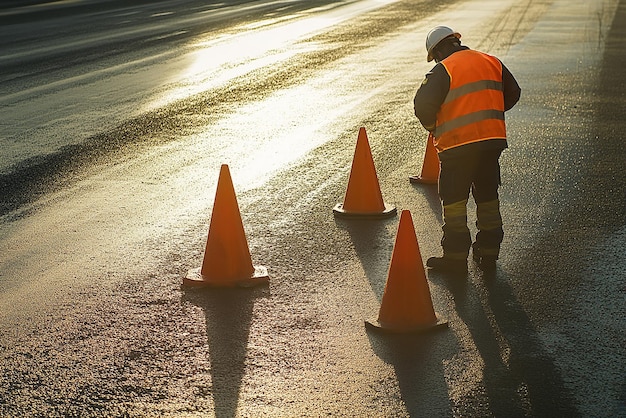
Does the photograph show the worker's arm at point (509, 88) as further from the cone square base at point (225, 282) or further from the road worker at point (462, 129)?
the cone square base at point (225, 282)

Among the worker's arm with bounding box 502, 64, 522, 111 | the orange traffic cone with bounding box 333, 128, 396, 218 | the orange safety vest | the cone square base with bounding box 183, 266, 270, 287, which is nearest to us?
the cone square base with bounding box 183, 266, 270, 287

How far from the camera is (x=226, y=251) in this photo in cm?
656

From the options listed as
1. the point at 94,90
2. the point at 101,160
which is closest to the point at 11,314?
the point at 101,160

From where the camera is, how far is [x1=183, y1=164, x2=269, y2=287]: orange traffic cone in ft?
21.4

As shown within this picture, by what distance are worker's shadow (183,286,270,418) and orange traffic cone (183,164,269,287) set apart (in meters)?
0.09

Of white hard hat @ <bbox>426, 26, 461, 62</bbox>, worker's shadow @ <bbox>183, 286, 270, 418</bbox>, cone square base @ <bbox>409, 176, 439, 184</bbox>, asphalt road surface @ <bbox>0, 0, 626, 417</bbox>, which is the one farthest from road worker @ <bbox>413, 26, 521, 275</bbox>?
cone square base @ <bbox>409, 176, 439, 184</bbox>

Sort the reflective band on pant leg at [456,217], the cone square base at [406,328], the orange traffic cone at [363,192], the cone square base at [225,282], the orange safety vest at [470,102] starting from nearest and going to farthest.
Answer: the cone square base at [406,328] → the cone square base at [225,282] → the orange safety vest at [470,102] → the reflective band on pant leg at [456,217] → the orange traffic cone at [363,192]

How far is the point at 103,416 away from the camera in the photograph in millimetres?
4648

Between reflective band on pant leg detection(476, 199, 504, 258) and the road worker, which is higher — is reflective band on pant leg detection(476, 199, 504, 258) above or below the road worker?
below

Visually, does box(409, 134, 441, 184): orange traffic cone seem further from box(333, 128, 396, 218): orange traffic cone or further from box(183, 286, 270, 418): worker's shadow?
box(183, 286, 270, 418): worker's shadow

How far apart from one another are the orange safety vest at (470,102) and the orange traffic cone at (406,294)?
115 centimetres

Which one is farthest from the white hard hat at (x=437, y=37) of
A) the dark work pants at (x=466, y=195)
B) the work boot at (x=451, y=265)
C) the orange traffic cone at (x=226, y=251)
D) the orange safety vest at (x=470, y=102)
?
the orange traffic cone at (x=226, y=251)

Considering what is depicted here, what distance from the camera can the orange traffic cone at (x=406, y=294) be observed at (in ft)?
18.7

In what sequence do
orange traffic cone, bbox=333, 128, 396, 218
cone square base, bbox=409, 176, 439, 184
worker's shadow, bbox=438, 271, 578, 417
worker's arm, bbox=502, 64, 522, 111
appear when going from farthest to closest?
cone square base, bbox=409, 176, 439, 184
orange traffic cone, bbox=333, 128, 396, 218
worker's arm, bbox=502, 64, 522, 111
worker's shadow, bbox=438, 271, 578, 417
